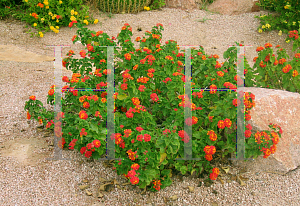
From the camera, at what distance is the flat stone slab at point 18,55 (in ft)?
15.3

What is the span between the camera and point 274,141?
2.36 meters

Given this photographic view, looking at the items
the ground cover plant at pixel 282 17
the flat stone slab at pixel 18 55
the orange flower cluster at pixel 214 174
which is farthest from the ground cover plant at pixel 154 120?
the ground cover plant at pixel 282 17

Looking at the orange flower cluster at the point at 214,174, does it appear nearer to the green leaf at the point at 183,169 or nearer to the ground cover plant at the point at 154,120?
the ground cover plant at the point at 154,120

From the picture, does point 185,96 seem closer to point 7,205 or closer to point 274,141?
point 274,141

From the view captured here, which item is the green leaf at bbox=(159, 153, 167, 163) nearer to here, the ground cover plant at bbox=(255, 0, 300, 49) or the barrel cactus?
the ground cover plant at bbox=(255, 0, 300, 49)

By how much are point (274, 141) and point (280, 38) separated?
12.6 ft

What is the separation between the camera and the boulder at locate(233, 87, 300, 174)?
8.62 ft

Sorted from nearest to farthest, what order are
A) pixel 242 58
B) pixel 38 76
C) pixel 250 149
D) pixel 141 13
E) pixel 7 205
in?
1. pixel 7 205
2. pixel 250 149
3. pixel 242 58
4. pixel 38 76
5. pixel 141 13

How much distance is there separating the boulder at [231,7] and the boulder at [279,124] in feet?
14.2

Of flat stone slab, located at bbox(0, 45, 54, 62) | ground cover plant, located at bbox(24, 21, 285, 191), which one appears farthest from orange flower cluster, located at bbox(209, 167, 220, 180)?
flat stone slab, located at bbox(0, 45, 54, 62)

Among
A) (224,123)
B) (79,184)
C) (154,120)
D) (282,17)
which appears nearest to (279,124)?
(224,123)

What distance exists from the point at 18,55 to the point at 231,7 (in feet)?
15.2

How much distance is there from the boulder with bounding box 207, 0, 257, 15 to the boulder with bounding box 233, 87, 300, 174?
4329 mm

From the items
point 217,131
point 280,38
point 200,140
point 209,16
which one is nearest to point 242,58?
point 217,131
